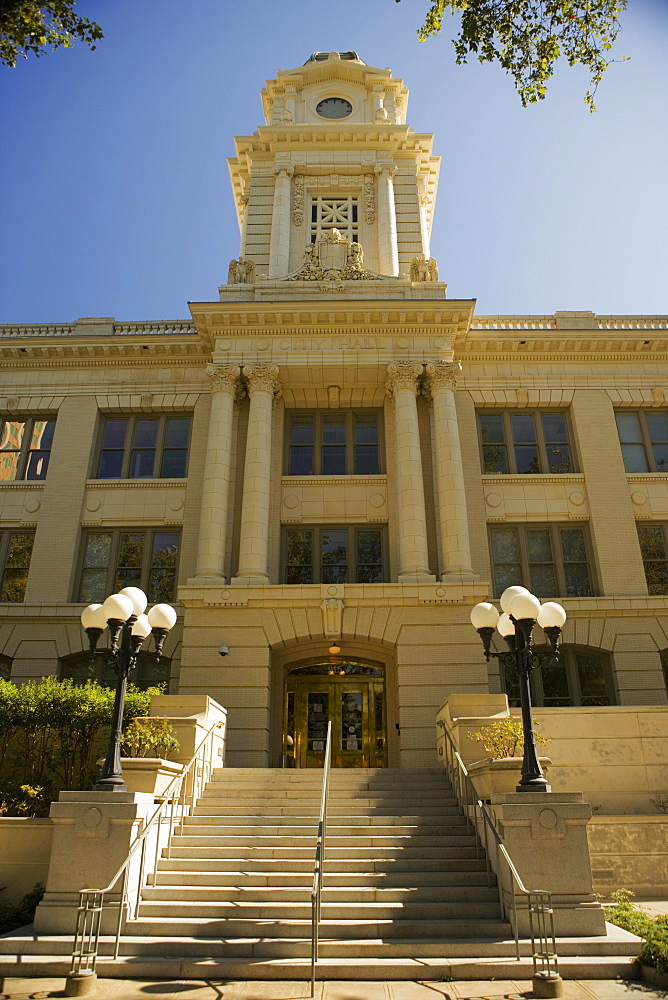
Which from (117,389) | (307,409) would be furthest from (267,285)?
(117,389)

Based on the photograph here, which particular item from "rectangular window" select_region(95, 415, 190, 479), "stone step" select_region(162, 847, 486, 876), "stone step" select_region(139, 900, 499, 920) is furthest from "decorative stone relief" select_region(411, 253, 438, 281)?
"stone step" select_region(139, 900, 499, 920)

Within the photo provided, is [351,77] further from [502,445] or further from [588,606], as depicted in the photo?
[588,606]

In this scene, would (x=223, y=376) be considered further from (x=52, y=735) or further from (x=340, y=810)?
(x=340, y=810)

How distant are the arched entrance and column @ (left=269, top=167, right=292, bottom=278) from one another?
14005mm

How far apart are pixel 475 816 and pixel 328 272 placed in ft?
60.7

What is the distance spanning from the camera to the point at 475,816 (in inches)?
466

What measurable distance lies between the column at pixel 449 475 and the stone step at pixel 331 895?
10347 millimetres

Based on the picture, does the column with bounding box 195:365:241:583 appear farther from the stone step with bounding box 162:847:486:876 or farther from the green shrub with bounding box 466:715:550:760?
the stone step with bounding box 162:847:486:876

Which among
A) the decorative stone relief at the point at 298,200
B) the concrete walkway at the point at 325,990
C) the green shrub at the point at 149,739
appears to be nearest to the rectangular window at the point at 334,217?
the decorative stone relief at the point at 298,200

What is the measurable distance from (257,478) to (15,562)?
27.8ft

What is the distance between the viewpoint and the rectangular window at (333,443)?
23234mm

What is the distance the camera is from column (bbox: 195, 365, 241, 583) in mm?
20297

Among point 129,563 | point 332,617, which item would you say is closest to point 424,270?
point 332,617

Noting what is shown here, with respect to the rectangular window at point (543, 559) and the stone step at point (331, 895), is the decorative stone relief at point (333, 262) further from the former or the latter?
the stone step at point (331, 895)
